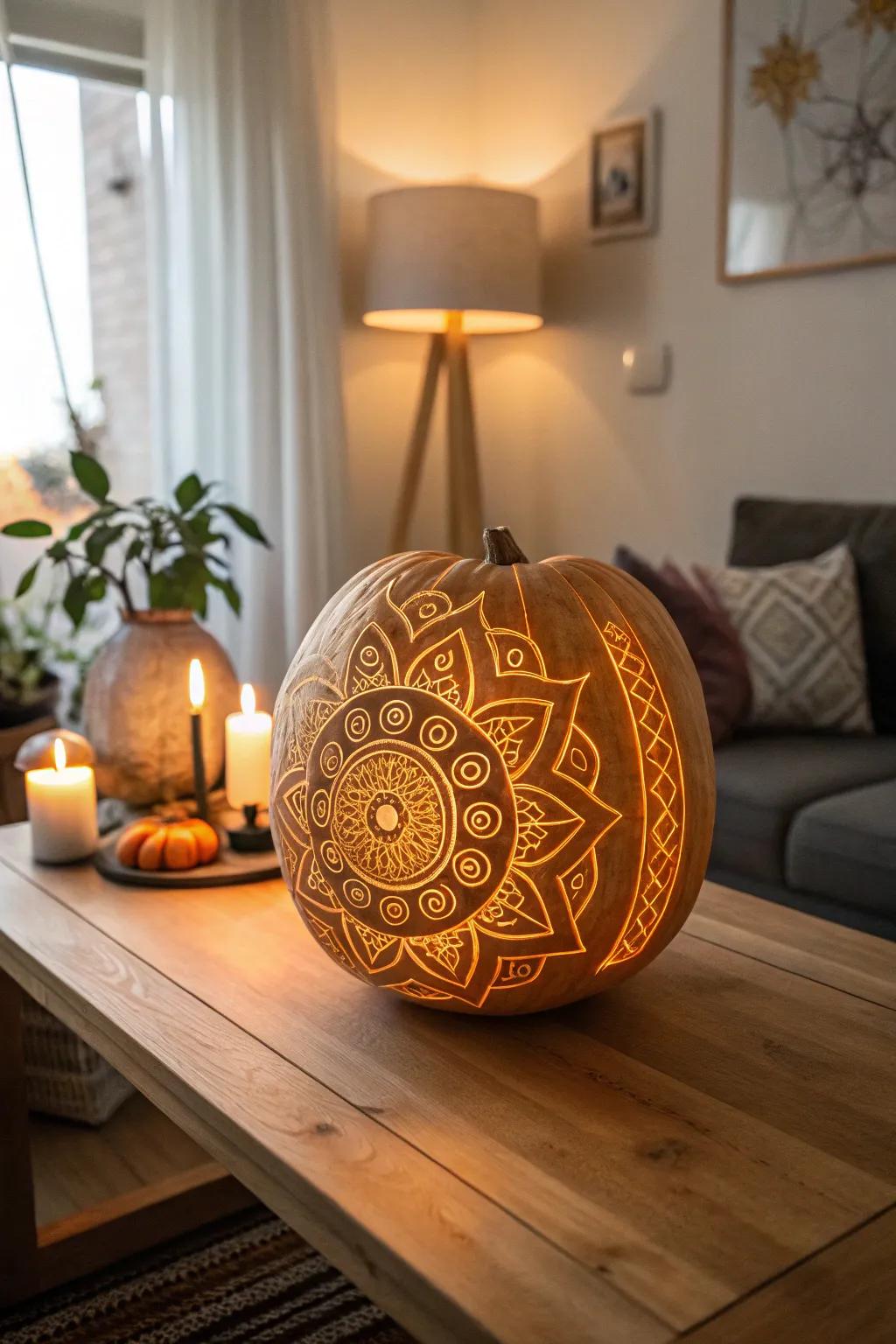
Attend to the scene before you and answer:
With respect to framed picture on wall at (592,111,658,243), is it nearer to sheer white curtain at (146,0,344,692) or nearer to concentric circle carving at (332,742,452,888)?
sheer white curtain at (146,0,344,692)

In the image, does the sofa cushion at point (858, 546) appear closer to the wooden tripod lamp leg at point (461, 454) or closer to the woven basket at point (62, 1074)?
the wooden tripod lamp leg at point (461, 454)

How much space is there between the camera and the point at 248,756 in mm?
1398

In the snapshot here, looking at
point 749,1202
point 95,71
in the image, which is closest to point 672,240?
point 95,71

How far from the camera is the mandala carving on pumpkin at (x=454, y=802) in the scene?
0.81 meters

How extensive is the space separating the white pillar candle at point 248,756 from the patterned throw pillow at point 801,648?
1.16 metres

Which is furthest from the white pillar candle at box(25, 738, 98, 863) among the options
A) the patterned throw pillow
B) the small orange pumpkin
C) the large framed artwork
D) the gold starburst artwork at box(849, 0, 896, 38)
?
the gold starburst artwork at box(849, 0, 896, 38)

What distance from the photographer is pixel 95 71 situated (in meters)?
2.84

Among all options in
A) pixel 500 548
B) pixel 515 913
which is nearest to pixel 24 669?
pixel 500 548

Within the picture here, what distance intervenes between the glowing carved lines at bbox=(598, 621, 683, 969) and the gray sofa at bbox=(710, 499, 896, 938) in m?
1.04

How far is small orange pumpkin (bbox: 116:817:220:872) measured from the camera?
1.25m

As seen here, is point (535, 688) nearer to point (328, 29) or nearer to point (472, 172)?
point (328, 29)

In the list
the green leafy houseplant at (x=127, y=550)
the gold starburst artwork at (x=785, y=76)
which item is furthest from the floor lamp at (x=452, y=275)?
the green leafy houseplant at (x=127, y=550)

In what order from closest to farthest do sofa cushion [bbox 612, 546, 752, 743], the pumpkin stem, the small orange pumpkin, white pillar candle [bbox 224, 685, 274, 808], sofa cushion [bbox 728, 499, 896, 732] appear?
the pumpkin stem → the small orange pumpkin → white pillar candle [bbox 224, 685, 274, 808] → sofa cushion [bbox 612, 546, 752, 743] → sofa cushion [bbox 728, 499, 896, 732]

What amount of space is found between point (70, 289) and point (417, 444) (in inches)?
A: 37.4
